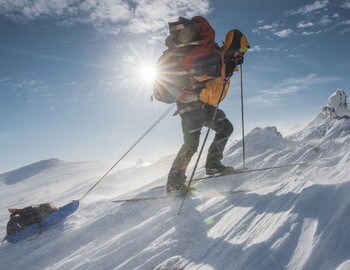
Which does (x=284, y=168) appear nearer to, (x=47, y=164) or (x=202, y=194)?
(x=202, y=194)

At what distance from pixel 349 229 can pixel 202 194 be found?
3546mm

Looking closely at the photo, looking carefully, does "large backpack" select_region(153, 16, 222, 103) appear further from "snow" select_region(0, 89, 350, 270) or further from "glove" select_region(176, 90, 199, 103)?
"snow" select_region(0, 89, 350, 270)

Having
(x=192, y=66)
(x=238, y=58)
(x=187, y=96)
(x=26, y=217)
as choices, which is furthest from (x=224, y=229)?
(x=26, y=217)

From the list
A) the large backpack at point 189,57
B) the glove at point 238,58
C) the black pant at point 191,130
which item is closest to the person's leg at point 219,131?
the black pant at point 191,130

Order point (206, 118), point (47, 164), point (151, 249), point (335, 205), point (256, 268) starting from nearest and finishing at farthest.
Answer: point (256, 268), point (335, 205), point (151, 249), point (206, 118), point (47, 164)

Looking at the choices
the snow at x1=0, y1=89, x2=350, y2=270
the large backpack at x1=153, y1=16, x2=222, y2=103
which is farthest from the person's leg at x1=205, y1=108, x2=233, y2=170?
the large backpack at x1=153, y1=16, x2=222, y2=103

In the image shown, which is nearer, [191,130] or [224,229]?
[224,229]

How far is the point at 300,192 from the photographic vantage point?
4.47 m

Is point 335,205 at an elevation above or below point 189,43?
below

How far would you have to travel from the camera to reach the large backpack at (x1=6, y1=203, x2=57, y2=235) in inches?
269

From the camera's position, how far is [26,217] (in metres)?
7.04

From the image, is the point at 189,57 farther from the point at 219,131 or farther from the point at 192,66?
the point at 219,131

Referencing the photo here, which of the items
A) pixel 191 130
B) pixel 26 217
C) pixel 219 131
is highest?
pixel 191 130

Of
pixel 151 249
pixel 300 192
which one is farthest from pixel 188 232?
pixel 300 192
